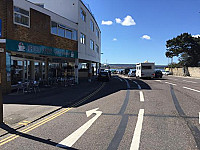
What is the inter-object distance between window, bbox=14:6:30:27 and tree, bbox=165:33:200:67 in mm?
44580

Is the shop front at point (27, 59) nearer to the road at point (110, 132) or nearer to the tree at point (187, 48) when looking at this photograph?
the road at point (110, 132)

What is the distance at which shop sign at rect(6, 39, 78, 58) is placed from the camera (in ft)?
41.6

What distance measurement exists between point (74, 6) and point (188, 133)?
68.1ft

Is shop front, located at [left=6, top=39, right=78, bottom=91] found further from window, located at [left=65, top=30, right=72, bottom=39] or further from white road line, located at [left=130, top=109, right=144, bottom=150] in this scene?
white road line, located at [left=130, top=109, right=144, bottom=150]

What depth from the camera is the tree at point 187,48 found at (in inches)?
1859

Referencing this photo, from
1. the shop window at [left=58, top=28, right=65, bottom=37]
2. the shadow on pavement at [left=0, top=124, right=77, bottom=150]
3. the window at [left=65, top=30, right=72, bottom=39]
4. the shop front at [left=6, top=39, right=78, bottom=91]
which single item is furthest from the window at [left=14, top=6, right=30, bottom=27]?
the shadow on pavement at [left=0, top=124, right=77, bottom=150]

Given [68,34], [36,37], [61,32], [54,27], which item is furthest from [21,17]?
[68,34]

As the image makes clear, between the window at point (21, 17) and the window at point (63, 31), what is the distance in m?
3.51

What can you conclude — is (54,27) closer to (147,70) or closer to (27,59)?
(27,59)

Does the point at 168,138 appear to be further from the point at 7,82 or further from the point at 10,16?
the point at 10,16

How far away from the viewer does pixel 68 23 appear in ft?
65.1

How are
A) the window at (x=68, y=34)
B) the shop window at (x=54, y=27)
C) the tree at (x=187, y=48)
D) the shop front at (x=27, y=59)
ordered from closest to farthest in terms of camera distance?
1. the shop front at (x=27, y=59)
2. the shop window at (x=54, y=27)
3. the window at (x=68, y=34)
4. the tree at (x=187, y=48)

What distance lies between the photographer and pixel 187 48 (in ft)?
157

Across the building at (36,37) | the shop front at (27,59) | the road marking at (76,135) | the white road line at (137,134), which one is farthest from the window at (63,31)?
the white road line at (137,134)
